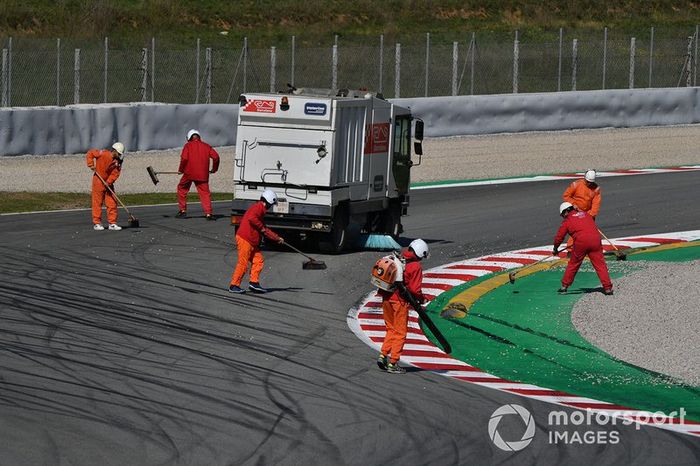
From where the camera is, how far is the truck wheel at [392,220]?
2577 cm

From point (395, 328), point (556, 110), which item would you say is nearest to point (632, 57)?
point (556, 110)

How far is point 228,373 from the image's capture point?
1494 centimetres

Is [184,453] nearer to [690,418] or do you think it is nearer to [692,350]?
[690,418]

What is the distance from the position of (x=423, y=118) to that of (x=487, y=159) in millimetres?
2163

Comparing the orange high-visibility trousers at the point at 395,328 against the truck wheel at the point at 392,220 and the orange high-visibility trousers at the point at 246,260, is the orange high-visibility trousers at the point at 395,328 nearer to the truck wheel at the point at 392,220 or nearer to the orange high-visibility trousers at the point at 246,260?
the orange high-visibility trousers at the point at 246,260

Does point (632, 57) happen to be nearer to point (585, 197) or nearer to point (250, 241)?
point (585, 197)

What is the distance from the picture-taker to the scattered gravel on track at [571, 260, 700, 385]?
55.1ft

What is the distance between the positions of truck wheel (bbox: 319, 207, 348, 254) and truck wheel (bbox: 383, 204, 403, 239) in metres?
1.73

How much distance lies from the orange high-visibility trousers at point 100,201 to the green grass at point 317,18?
22.6m

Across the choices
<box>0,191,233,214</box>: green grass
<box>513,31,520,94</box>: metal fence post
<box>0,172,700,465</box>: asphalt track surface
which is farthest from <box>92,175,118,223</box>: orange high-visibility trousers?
<box>513,31,520,94</box>: metal fence post

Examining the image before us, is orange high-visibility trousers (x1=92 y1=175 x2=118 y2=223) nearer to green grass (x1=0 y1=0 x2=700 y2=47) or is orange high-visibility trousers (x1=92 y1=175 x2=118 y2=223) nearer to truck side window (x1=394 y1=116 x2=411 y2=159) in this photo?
truck side window (x1=394 y1=116 x2=411 y2=159)

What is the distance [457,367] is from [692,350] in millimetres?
3128

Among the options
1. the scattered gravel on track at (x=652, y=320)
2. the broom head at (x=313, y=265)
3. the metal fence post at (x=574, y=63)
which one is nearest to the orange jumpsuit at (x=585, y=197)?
the scattered gravel on track at (x=652, y=320)

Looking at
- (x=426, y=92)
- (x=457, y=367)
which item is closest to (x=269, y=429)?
(x=457, y=367)
